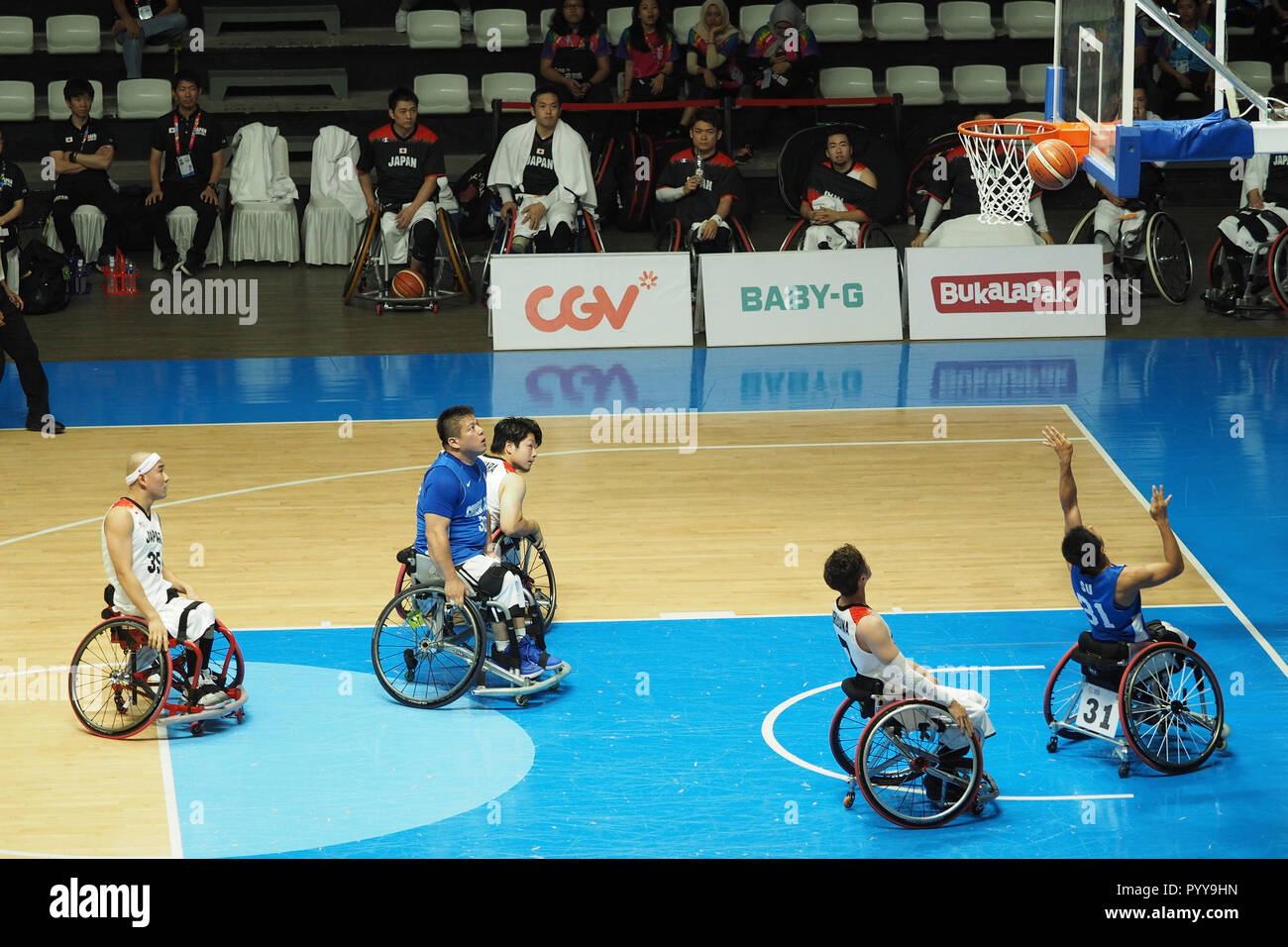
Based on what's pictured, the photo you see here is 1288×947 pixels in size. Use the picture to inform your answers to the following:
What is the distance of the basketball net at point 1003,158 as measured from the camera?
8797 mm

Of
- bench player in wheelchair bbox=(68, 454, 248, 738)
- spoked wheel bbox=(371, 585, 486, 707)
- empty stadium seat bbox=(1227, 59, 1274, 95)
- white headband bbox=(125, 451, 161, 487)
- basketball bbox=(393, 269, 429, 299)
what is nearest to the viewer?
bench player in wheelchair bbox=(68, 454, 248, 738)

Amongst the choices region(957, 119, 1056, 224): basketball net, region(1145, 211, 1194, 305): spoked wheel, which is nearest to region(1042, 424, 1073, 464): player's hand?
region(957, 119, 1056, 224): basketball net

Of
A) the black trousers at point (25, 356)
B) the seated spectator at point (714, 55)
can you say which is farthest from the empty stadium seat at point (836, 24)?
the black trousers at point (25, 356)

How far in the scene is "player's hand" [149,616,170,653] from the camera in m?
6.61

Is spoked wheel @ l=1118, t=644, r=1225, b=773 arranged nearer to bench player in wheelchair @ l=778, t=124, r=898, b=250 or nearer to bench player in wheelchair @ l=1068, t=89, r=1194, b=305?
bench player in wheelchair @ l=778, t=124, r=898, b=250

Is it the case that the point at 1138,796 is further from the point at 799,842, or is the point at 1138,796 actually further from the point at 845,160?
the point at 845,160

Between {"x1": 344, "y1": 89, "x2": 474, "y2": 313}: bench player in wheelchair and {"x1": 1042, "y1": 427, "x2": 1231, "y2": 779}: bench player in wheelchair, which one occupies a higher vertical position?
{"x1": 344, "y1": 89, "x2": 474, "y2": 313}: bench player in wheelchair

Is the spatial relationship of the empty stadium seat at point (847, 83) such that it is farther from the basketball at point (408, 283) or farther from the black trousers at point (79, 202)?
the black trousers at point (79, 202)

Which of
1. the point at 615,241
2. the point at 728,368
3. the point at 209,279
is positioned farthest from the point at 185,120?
the point at 728,368

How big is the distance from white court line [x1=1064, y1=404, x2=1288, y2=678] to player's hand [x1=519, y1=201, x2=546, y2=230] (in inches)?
235

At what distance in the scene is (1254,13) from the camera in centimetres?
2044

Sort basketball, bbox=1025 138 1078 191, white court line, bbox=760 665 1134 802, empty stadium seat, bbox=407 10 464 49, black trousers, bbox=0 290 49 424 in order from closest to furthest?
white court line, bbox=760 665 1134 802, basketball, bbox=1025 138 1078 191, black trousers, bbox=0 290 49 424, empty stadium seat, bbox=407 10 464 49

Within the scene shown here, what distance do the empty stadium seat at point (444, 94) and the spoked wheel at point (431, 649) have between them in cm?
1334

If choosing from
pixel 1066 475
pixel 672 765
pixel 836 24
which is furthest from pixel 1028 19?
pixel 672 765
